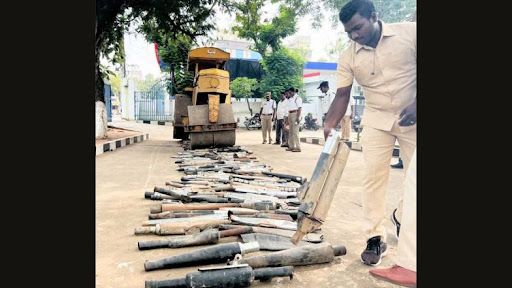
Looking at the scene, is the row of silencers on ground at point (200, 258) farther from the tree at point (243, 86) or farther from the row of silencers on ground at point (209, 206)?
the tree at point (243, 86)

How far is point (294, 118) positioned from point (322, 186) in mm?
6923

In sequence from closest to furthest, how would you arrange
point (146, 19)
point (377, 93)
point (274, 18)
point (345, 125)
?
point (377, 93) → point (345, 125) → point (274, 18) → point (146, 19)

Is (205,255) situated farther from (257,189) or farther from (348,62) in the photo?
(257,189)

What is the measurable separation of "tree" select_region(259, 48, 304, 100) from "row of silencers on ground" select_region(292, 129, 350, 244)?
1785mm

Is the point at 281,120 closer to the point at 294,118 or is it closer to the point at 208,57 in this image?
the point at 294,118

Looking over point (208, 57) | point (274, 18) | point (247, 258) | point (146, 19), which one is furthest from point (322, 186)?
point (146, 19)

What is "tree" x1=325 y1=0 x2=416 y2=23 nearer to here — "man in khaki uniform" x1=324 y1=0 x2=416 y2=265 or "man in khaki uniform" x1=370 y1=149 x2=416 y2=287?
"man in khaki uniform" x1=324 y1=0 x2=416 y2=265

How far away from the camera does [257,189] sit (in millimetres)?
4961

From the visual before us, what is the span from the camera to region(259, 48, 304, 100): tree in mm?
5528

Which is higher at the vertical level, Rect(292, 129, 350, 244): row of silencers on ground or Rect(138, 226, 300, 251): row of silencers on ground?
Rect(292, 129, 350, 244): row of silencers on ground

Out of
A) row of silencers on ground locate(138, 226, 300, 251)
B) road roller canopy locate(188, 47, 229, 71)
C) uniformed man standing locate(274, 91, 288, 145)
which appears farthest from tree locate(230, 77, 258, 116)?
row of silencers on ground locate(138, 226, 300, 251)

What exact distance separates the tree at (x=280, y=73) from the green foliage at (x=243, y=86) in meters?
0.26

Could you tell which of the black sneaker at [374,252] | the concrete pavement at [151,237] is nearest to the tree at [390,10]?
the concrete pavement at [151,237]

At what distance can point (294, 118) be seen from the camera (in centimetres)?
922
